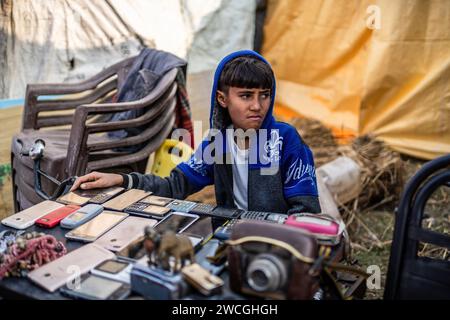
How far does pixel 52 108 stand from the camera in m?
3.45

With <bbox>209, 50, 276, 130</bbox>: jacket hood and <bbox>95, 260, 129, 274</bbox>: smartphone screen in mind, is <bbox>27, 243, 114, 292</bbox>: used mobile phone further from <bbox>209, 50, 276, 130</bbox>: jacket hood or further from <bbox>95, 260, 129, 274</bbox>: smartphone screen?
<bbox>209, 50, 276, 130</bbox>: jacket hood

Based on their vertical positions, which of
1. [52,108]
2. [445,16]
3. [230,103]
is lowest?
[52,108]

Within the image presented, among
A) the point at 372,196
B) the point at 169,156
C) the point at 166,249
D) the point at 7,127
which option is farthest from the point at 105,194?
the point at 372,196

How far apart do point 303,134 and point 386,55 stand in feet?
3.47

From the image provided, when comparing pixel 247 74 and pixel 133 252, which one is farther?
pixel 247 74

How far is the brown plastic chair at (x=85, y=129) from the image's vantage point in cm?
273

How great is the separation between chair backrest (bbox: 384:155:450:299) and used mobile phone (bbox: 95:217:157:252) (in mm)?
802

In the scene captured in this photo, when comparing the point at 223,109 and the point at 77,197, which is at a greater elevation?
the point at 223,109

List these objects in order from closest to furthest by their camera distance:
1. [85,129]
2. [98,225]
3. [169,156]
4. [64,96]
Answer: [98,225] → [85,129] → [169,156] → [64,96]

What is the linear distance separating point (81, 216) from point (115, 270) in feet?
1.31

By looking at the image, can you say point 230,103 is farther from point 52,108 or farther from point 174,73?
point 52,108

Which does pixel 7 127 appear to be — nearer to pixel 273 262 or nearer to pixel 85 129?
pixel 85 129

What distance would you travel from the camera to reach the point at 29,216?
1.67 metres
